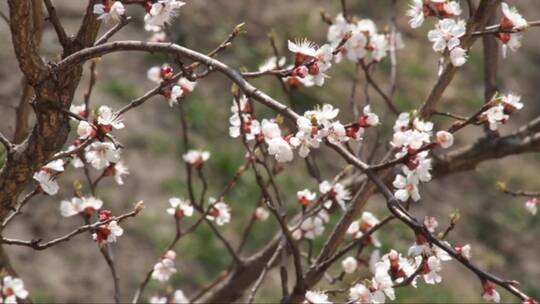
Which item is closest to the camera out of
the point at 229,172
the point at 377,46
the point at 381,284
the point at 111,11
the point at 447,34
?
the point at 111,11

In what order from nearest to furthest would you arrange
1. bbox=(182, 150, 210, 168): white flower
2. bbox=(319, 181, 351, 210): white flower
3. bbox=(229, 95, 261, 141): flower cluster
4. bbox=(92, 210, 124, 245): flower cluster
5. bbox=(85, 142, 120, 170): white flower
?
1. bbox=(85, 142, 120, 170): white flower
2. bbox=(92, 210, 124, 245): flower cluster
3. bbox=(229, 95, 261, 141): flower cluster
4. bbox=(319, 181, 351, 210): white flower
5. bbox=(182, 150, 210, 168): white flower

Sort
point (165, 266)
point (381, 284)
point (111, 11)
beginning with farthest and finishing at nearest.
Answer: point (165, 266), point (381, 284), point (111, 11)

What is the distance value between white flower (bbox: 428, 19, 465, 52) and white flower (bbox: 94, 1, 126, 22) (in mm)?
854

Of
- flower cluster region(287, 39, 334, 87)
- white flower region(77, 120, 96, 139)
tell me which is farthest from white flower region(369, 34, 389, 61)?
white flower region(77, 120, 96, 139)

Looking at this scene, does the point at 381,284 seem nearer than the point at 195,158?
Yes

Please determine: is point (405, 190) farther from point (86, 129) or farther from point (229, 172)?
point (229, 172)

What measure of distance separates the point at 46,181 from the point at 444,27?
1089mm

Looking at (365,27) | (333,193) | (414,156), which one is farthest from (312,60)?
(365,27)

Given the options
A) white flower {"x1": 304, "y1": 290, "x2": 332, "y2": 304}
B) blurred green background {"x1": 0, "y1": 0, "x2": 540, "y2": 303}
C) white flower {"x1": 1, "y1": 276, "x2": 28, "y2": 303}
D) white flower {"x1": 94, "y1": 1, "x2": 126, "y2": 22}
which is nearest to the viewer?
white flower {"x1": 94, "y1": 1, "x2": 126, "y2": 22}

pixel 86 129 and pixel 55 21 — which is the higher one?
pixel 55 21

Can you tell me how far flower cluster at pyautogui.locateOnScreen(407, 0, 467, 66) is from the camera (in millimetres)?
2156

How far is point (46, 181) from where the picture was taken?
6.68 feet

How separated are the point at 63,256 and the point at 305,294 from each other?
102 inches

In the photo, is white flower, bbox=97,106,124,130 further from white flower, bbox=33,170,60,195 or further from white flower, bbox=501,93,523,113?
white flower, bbox=501,93,523,113
